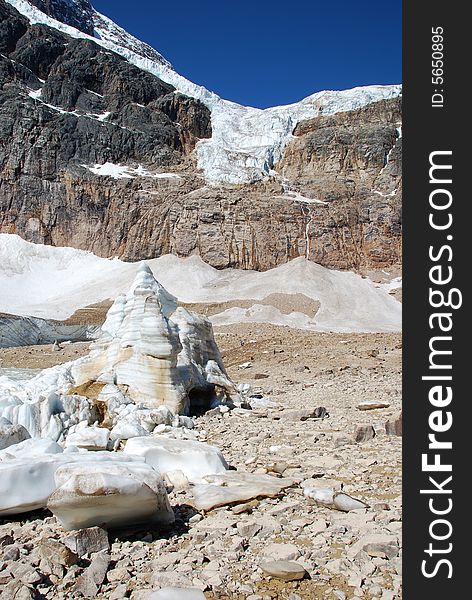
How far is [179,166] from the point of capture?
257ft

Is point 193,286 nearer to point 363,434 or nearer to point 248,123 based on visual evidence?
point 248,123

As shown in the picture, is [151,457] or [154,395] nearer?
[151,457]

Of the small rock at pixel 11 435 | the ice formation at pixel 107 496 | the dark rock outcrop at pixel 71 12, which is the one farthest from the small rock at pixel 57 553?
the dark rock outcrop at pixel 71 12

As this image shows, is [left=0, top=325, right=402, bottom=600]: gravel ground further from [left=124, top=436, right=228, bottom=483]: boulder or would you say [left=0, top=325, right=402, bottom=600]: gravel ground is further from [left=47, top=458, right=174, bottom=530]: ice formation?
[left=124, top=436, right=228, bottom=483]: boulder

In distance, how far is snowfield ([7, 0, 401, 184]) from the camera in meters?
76.8

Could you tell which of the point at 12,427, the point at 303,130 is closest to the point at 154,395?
the point at 12,427

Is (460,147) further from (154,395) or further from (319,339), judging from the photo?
(319,339)

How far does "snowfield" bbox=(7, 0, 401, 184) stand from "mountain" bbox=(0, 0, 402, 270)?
282mm

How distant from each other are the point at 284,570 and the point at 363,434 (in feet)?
12.3

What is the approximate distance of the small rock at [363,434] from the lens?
21.7 feet

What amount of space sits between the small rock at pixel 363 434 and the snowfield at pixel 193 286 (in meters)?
37.5

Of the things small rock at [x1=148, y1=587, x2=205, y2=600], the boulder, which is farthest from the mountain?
small rock at [x1=148, y1=587, x2=205, y2=600]

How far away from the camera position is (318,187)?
73.7 meters

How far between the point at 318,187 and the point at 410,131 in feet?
239
